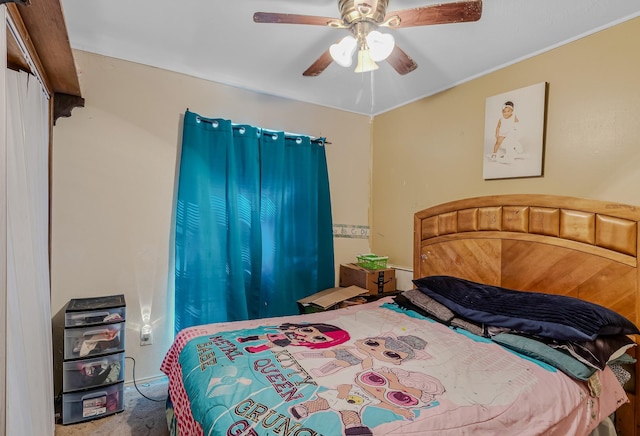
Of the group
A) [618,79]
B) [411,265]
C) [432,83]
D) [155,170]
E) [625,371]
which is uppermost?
[432,83]

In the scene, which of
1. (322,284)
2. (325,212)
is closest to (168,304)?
(322,284)

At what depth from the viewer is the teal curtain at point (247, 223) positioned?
252 cm

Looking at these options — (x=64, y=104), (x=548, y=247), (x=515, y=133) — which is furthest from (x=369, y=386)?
(x=64, y=104)

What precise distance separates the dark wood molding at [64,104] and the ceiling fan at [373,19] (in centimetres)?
153

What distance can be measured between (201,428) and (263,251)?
1813mm

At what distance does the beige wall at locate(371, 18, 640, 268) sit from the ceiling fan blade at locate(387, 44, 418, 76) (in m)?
0.90

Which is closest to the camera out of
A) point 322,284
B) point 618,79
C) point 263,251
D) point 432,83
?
point 618,79

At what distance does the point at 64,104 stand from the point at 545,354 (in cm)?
321

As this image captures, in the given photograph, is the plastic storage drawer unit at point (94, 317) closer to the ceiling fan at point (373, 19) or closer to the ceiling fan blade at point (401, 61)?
the ceiling fan at point (373, 19)

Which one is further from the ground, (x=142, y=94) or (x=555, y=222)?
(x=142, y=94)

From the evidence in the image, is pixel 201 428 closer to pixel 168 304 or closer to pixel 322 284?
pixel 168 304

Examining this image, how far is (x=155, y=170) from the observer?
2490 mm

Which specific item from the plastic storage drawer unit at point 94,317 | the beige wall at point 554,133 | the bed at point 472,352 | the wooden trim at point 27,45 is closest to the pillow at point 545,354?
the bed at point 472,352

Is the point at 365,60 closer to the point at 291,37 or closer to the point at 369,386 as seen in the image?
the point at 291,37
